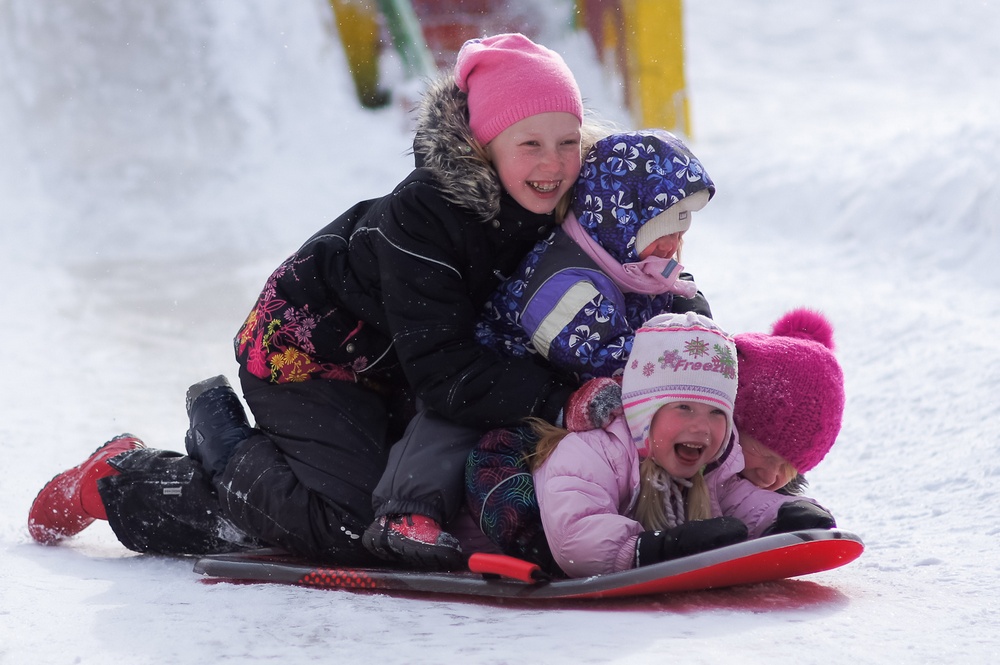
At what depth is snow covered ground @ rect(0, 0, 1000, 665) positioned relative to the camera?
183 centimetres

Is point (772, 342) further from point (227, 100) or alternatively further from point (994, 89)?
point (994, 89)

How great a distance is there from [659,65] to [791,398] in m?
5.82

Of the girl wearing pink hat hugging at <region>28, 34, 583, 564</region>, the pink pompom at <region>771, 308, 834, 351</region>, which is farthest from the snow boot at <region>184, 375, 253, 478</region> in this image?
the pink pompom at <region>771, 308, 834, 351</region>

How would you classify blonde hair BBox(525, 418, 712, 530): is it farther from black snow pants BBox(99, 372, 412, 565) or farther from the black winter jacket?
black snow pants BBox(99, 372, 412, 565)

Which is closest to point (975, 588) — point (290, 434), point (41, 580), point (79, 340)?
point (290, 434)

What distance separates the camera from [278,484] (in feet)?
8.23

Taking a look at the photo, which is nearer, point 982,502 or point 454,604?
point 454,604

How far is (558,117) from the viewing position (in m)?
2.37

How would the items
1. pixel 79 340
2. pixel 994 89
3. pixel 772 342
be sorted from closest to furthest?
pixel 772 342
pixel 79 340
pixel 994 89

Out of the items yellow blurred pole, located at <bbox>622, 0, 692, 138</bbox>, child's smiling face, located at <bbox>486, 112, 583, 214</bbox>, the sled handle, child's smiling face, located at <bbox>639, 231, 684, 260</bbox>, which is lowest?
the sled handle

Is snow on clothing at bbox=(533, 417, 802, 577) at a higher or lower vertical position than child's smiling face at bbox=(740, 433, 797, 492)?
lower

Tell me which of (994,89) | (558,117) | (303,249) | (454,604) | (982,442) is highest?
(994,89)

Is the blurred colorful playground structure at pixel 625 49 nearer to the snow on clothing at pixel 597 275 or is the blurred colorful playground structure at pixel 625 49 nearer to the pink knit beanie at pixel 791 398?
the snow on clothing at pixel 597 275

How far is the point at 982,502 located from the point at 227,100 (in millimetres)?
5825
